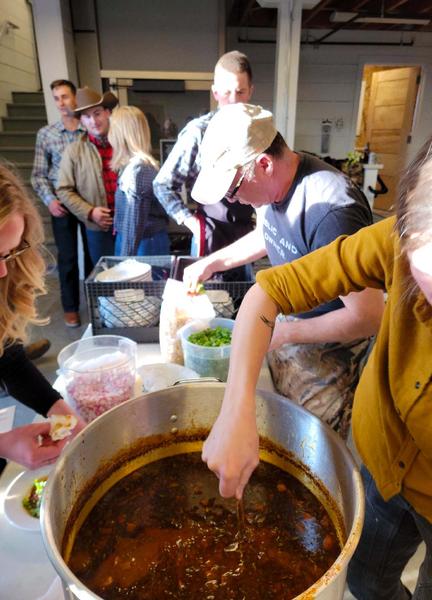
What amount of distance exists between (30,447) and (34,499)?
0.12m

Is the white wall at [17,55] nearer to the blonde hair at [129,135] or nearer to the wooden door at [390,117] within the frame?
the blonde hair at [129,135]

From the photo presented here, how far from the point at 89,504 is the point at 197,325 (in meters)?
0.58

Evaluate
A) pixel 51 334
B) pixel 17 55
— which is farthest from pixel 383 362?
pixel 17 55

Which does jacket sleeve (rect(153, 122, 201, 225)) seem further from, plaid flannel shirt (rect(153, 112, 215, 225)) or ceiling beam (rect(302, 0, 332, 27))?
ceiling beam (rect(302, 0, 332, 27))

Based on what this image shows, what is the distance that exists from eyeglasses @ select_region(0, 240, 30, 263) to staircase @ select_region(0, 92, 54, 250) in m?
4.25

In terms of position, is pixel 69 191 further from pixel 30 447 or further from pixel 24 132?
pixel 24 132

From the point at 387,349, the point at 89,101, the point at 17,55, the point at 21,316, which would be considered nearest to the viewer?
the point at 387,349

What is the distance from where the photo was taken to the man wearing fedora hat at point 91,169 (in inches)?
109

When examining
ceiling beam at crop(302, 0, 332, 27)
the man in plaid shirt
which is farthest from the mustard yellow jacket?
ceiling beam at crop(302, 0, 332, 27)

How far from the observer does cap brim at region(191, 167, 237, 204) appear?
109 centimetres

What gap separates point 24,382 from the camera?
117cm

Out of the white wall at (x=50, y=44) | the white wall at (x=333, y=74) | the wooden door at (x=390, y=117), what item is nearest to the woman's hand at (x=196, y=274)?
the white wall at (x=50, y=44)

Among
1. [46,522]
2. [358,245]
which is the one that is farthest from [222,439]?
[358,245]

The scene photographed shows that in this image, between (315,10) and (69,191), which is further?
(315,10)
